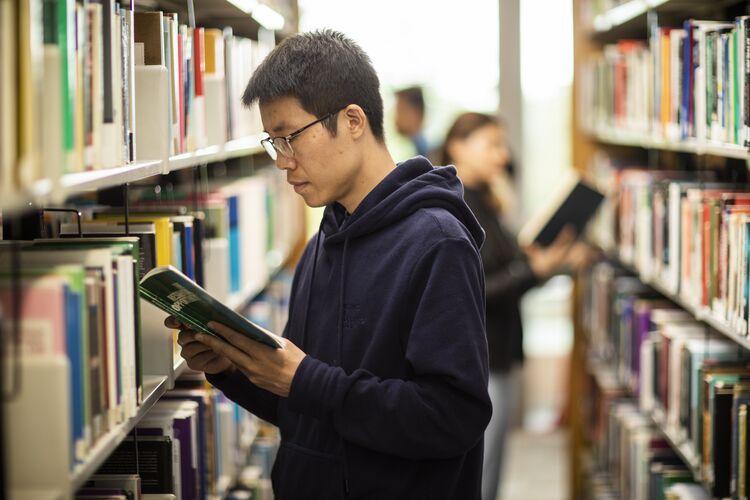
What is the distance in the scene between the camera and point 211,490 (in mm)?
2432

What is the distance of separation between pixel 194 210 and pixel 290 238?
69.3 inches

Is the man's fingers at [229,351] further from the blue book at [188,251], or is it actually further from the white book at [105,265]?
the blue book at [188,251]

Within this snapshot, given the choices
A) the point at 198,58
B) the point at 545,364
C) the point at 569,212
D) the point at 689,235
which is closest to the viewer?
the point at 198,58

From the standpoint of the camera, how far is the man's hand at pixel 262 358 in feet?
5.57

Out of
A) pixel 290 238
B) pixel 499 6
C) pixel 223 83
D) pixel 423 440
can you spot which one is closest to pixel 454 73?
pixel 499 6

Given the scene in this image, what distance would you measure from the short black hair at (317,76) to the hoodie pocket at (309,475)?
23.3 inches

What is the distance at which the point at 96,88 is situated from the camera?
152 cm

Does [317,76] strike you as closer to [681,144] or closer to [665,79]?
[681,144]

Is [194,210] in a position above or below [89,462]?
above

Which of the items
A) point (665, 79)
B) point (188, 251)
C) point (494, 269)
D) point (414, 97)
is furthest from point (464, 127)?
point (414, 97)

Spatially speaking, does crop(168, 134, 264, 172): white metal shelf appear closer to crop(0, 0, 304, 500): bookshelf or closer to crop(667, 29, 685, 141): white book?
crop(0, 0, 304, 500): bookshelf

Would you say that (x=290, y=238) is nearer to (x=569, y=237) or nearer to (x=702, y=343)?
(x=569, y=237)

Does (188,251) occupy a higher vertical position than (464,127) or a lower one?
lower

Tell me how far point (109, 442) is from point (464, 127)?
242 cm
